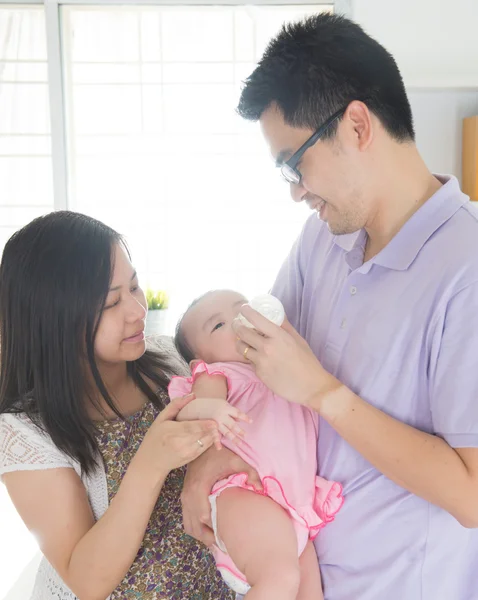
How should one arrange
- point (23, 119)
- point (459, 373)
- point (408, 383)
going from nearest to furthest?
point (459, 373), point (408, 383), point (23, 119)

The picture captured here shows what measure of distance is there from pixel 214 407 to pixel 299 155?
525 millimetres

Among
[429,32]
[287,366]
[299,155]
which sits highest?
[429,32]

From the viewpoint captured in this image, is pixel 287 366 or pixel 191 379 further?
pixel 191 379

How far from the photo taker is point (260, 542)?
3.64 ft

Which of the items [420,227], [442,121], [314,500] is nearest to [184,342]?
[314,500]

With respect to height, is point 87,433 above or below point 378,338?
below

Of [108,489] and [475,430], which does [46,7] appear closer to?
[108,489]

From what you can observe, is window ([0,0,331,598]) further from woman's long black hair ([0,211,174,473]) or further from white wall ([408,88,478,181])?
woman's long black hair ([0,211,174,473])

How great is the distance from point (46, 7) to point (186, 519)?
2.78 m

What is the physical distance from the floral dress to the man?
149 millimetres

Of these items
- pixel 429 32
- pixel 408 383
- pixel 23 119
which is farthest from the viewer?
pixel 23 119

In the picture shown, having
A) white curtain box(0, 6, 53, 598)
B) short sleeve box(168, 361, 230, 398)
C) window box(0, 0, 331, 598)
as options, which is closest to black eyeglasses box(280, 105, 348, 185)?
short sleeve box(168, 361, 230, 398)

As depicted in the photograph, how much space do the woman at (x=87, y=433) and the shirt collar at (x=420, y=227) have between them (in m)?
0.48

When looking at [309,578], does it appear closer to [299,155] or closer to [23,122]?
[299,155]
